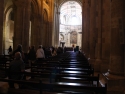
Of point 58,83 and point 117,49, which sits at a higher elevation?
point 117,49

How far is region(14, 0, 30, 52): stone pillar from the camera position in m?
17.3

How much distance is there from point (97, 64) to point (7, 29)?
855 inches

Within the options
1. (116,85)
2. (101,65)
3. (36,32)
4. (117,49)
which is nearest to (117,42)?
(117,49)

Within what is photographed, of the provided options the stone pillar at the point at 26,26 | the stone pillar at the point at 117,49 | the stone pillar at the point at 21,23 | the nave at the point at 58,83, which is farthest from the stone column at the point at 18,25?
the stone pillar at the point at 117,49

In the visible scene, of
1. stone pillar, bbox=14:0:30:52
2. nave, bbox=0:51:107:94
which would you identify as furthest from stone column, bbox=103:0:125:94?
stone pillar, bbox=14:0:30:52

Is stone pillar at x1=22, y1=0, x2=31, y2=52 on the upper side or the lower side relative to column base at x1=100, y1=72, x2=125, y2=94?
upper

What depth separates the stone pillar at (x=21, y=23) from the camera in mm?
17312

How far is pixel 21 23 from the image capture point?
17.4 meters

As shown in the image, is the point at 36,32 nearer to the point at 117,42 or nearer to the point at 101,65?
the point at 101,65

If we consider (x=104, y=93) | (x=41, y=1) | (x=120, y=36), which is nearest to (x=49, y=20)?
(x=41, y=1)

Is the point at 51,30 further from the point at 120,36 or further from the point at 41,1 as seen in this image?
the point at 120,36

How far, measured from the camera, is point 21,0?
17.5m

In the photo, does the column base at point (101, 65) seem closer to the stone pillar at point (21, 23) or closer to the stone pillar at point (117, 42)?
the stone pillar at point (117, 42)

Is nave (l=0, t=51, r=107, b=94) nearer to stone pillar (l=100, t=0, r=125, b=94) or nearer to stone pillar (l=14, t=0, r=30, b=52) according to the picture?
stone pillar (l=100, t=0, r=125, b=94)
